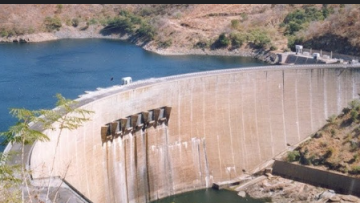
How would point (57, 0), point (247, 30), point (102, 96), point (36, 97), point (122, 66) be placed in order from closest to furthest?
point (57, 0)
point (102, 96)
point (36, 97)
point (122, 66)
point (247, 30)

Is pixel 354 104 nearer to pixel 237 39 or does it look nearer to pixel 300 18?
pixel 237 39

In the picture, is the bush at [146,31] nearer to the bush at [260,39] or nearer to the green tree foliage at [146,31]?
the green tree foliage at [146,31]

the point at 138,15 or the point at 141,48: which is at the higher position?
the point at 138,15

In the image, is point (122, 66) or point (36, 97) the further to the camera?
point (122, 66)

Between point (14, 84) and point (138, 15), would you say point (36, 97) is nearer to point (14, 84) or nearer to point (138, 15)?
point (14, 84)

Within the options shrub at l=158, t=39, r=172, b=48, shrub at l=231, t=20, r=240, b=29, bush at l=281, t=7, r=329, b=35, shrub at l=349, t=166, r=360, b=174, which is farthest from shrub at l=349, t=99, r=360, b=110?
shrub at l=231, t=20, r=240, b=29

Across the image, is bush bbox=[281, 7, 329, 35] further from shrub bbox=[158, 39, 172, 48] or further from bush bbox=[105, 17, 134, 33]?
bush bbox=[105, 17, 134, 33]

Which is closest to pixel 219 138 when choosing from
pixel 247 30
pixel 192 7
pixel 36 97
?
pixel 36 97

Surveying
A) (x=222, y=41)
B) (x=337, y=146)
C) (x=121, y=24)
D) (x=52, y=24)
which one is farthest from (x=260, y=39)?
(x=337, y=146)

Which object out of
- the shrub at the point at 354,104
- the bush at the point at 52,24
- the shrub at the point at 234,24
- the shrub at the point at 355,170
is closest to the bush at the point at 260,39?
the shrub at the point at 234,24
